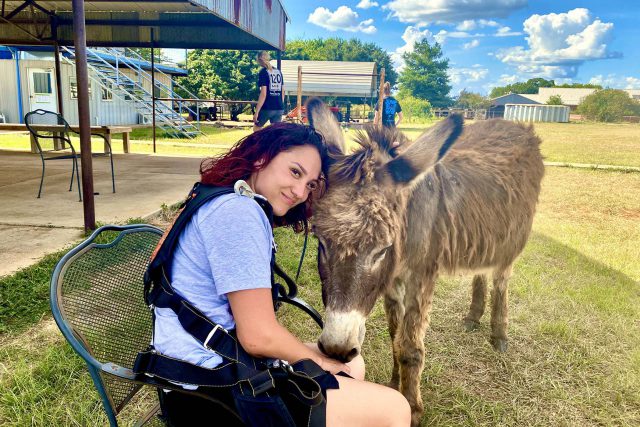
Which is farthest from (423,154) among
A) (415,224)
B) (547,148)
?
(547,148)

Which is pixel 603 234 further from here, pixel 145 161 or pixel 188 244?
pixel 145 161

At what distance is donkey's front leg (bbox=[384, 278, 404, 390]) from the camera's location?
2.61 m

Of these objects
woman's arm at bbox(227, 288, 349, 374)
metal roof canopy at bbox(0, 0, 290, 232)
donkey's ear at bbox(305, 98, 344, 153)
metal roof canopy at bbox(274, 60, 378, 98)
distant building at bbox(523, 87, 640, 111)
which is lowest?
woman's arm at bbox(227, 288, 349, 374)

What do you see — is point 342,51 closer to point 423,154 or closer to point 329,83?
point 329,83

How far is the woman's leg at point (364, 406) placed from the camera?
1.44 m

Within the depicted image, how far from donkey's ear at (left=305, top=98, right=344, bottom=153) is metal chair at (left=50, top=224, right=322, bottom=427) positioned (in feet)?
2.66

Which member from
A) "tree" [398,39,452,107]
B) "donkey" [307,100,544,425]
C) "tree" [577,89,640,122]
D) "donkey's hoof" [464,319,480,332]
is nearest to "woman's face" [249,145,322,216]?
"donkey" [307,100,544,425]

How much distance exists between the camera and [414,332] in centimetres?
248

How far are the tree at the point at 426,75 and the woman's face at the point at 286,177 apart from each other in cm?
5285

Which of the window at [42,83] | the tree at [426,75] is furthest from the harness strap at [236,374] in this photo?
the tree at [426,75]

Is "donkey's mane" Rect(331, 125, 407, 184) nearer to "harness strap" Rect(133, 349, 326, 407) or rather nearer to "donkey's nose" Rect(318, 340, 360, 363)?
"donkey's nose" Rect(318, 340, 360, 363)

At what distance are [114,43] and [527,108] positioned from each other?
4059cm

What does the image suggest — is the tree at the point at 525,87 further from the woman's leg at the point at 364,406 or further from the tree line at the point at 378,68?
the woman's leg at the point at 364,406

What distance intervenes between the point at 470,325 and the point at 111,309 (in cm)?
289
